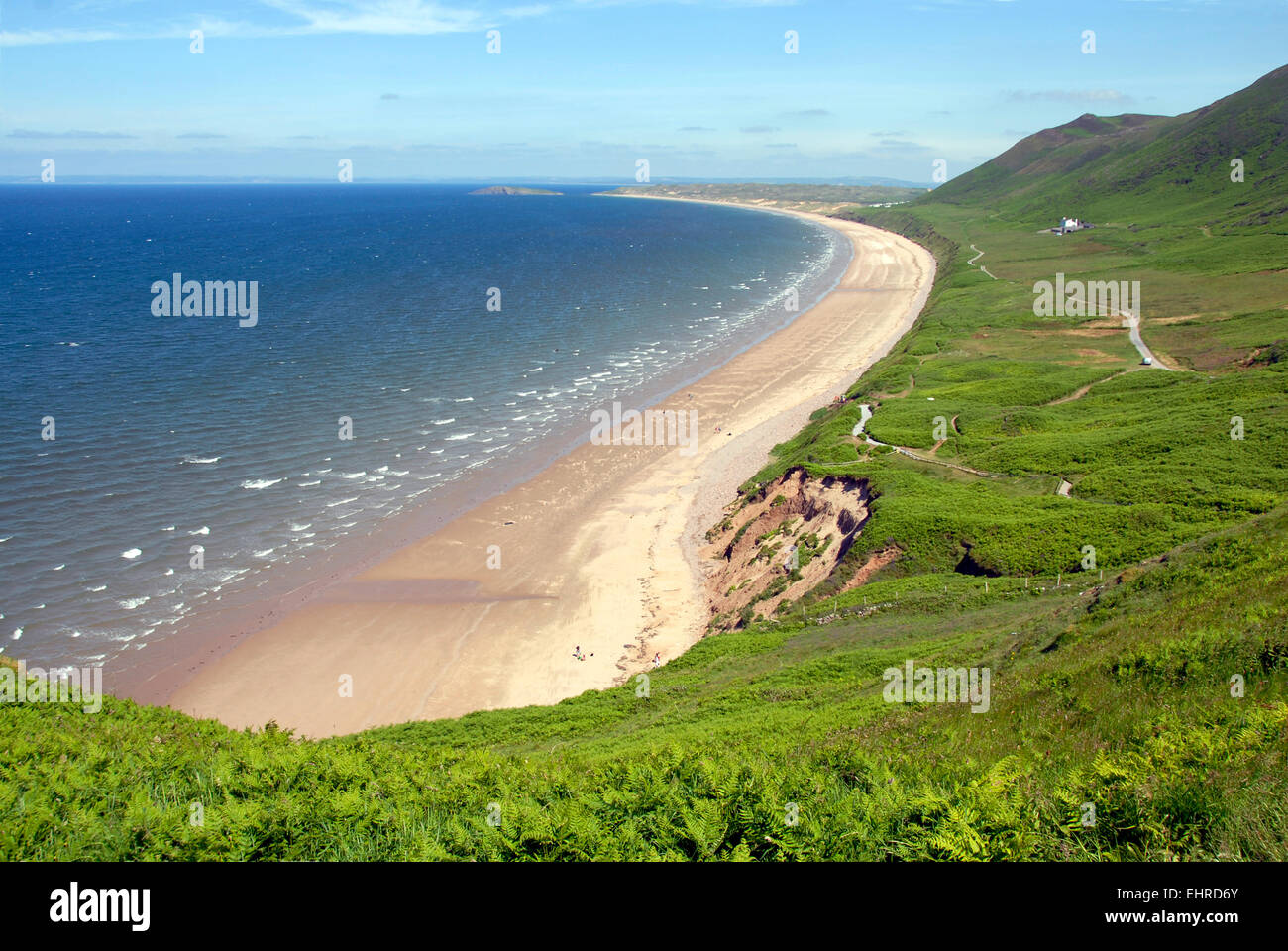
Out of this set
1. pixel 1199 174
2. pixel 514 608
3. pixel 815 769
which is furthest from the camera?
pixel 1199 174

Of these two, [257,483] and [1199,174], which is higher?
[1199,174]

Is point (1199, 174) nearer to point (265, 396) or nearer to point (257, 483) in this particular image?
point (265, 396)

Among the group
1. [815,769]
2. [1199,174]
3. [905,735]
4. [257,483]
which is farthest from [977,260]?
[815,769]

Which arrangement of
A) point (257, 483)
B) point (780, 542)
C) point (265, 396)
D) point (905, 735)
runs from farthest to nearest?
1. point (265, 396)
2. point (257, 483)
3. point (780, 542)
4. point (905, 735)

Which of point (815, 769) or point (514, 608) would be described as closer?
point (815, 769)

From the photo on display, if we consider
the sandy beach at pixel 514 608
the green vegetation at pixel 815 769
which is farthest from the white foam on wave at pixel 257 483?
the green vegetation at pixel 815 769

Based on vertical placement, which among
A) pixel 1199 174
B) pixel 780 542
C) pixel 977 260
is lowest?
pixel 780 542

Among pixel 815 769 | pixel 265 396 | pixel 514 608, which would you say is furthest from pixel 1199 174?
pixel 815 769
